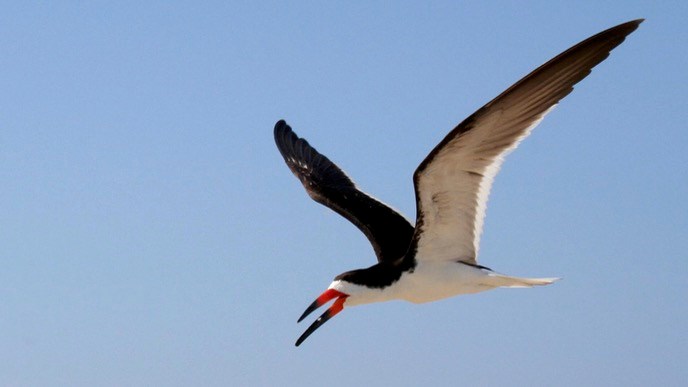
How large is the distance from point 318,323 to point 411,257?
54.5 inches

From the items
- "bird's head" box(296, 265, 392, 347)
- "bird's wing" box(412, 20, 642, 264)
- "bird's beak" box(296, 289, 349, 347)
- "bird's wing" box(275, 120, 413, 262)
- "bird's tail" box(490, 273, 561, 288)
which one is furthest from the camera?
"bird's wing" box(275, 120, 413, 262)

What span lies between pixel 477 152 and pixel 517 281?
1455mm

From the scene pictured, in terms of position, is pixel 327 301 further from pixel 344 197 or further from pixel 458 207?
pixel 344 197

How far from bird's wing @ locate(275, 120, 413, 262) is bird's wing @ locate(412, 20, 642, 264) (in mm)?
1255

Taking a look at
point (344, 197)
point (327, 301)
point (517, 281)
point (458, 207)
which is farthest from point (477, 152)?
point (344, 197)

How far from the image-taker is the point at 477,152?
9688 millimetres

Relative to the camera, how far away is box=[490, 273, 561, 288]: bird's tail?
33.9ft

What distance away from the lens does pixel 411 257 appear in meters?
10.6

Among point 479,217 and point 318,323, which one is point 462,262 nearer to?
point 479,217

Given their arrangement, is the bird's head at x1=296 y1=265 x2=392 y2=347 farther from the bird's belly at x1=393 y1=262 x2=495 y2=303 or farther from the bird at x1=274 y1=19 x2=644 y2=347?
the bird's belly at x1=393 y1=262 x2=495 y2=303

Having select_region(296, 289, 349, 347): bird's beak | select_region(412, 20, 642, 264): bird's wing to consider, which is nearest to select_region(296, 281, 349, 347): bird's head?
select_region(296, 289, 349, 347): bird's beak

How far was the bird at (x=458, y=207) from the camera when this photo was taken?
905 centimetres

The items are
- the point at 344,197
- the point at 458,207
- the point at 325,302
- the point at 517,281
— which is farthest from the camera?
the point at 344,197

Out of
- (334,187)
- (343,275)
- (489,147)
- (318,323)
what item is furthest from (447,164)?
(334,187)
